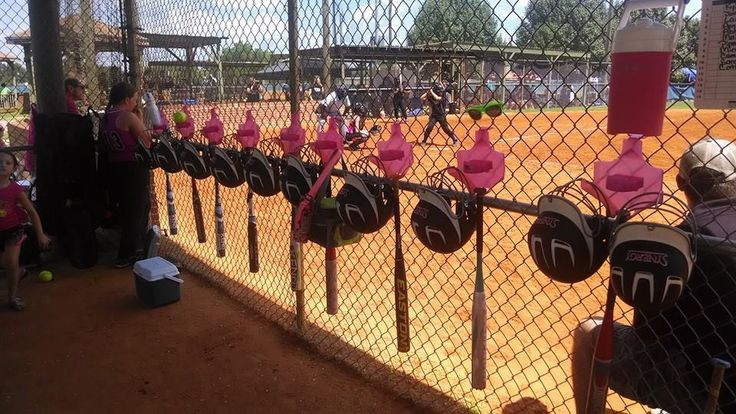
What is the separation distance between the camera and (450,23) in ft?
7.79

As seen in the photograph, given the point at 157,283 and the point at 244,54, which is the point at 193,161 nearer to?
the point at 157,283

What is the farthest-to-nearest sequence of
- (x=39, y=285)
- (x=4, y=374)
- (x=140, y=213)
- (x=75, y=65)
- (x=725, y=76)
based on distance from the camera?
(x=75, y=65) → (x=140, y=213) → (x=39, y=285) → (x=4, y=374) → (x=725, y=76)

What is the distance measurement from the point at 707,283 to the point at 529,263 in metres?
3.23

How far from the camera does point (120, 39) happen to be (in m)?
5.35

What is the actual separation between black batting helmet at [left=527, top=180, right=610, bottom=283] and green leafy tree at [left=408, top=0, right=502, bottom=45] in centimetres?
93

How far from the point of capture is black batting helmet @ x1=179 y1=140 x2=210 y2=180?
Result: 360 centimetres


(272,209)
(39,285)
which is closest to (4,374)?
(39,285)

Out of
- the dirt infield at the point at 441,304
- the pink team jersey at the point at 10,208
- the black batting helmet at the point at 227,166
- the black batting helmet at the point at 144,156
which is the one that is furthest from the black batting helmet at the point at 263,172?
the pink team jersey at the point at 10,208

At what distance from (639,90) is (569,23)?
0.66 meters

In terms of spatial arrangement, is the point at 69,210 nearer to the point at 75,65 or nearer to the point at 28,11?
the point at 28,11

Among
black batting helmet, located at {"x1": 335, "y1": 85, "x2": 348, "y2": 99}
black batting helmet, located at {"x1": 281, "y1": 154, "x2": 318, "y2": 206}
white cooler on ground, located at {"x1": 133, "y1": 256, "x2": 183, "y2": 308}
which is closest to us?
black batting helmet, located at {"x1": 281, "y1": 154, "x2": 318, "y2": 206}

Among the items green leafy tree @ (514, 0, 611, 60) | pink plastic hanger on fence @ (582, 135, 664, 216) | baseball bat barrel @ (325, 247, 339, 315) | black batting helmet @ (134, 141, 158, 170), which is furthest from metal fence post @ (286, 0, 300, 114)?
pink plastic hanger on fence @ (582, 135, 664, 216)

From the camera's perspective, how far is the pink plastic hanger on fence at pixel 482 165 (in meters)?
1.98

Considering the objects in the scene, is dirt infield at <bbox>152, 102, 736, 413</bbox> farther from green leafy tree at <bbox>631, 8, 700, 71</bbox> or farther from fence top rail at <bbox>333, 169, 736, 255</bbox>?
fence top rail at <bbox>333, 169, 736, 255</bbox>
